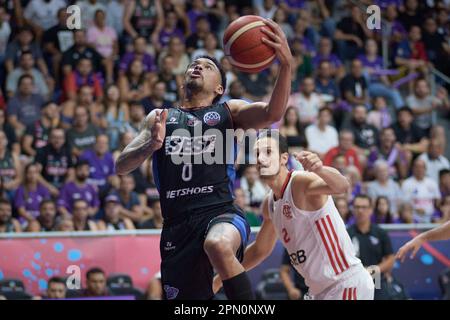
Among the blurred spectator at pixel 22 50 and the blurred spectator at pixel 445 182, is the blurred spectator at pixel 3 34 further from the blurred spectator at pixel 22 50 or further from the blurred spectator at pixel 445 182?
the blurred spectator at pixel 445 182

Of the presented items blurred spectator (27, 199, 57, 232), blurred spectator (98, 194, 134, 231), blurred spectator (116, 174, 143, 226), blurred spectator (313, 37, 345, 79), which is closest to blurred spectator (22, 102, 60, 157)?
blurred spectator (116, 174, 143, 226)

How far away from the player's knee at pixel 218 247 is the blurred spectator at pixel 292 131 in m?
6.80

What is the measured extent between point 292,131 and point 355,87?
190 cm

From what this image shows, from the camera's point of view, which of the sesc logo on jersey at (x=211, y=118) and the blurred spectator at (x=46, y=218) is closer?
the sesc logo on jersey at (x=211, y=118)

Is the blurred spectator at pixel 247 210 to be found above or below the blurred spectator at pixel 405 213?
above

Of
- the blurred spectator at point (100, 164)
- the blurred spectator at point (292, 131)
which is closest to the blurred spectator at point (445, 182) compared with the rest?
the blurred spectator at point (292, 131)

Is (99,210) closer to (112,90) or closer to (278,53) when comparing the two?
(112,90)

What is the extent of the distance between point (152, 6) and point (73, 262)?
19.5 feet

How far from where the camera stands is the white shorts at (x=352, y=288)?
7.31m

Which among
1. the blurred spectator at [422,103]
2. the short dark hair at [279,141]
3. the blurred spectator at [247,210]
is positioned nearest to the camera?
the short dark hair at [279,141]

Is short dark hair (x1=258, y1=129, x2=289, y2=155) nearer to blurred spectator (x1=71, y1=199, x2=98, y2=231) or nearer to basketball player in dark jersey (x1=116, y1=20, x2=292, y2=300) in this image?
basketball player in dark jersey (x1=116, y1=20, x2=292, y2=300)

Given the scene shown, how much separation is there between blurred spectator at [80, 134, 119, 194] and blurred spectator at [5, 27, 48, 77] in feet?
6.79

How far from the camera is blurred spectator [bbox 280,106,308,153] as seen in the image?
1327cm

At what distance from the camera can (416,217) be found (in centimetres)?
1270
